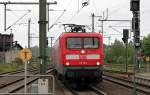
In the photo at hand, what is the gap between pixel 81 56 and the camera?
27672mm

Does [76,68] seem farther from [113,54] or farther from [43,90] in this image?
[113,54]

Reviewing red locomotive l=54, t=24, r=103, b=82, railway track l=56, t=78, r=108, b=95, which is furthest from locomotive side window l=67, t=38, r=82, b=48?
railway track l=56, t=78, r=108, b=95

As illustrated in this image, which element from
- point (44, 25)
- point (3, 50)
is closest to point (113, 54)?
point (3, 50)

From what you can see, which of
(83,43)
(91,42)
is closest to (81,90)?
(83,43)

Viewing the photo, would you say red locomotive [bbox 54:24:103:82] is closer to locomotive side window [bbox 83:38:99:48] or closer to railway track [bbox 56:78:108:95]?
locomotive side window [bbox 83:38:99:48]

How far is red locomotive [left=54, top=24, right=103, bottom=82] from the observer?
89.8 ft

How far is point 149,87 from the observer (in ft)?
96.5

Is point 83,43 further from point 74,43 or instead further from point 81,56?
point 81,56

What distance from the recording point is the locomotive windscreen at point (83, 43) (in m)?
28.2

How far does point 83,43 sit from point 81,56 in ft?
3.30

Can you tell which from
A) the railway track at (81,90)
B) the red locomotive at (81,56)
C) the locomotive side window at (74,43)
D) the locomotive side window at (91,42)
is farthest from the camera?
the locomotive side window at (91,42)

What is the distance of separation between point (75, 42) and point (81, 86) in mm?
3296

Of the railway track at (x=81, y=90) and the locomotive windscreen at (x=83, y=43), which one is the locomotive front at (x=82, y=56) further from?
the railway track at (x=81, y=90)

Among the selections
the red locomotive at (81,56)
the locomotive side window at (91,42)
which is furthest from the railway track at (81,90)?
the locomotive side window at (91,42)
